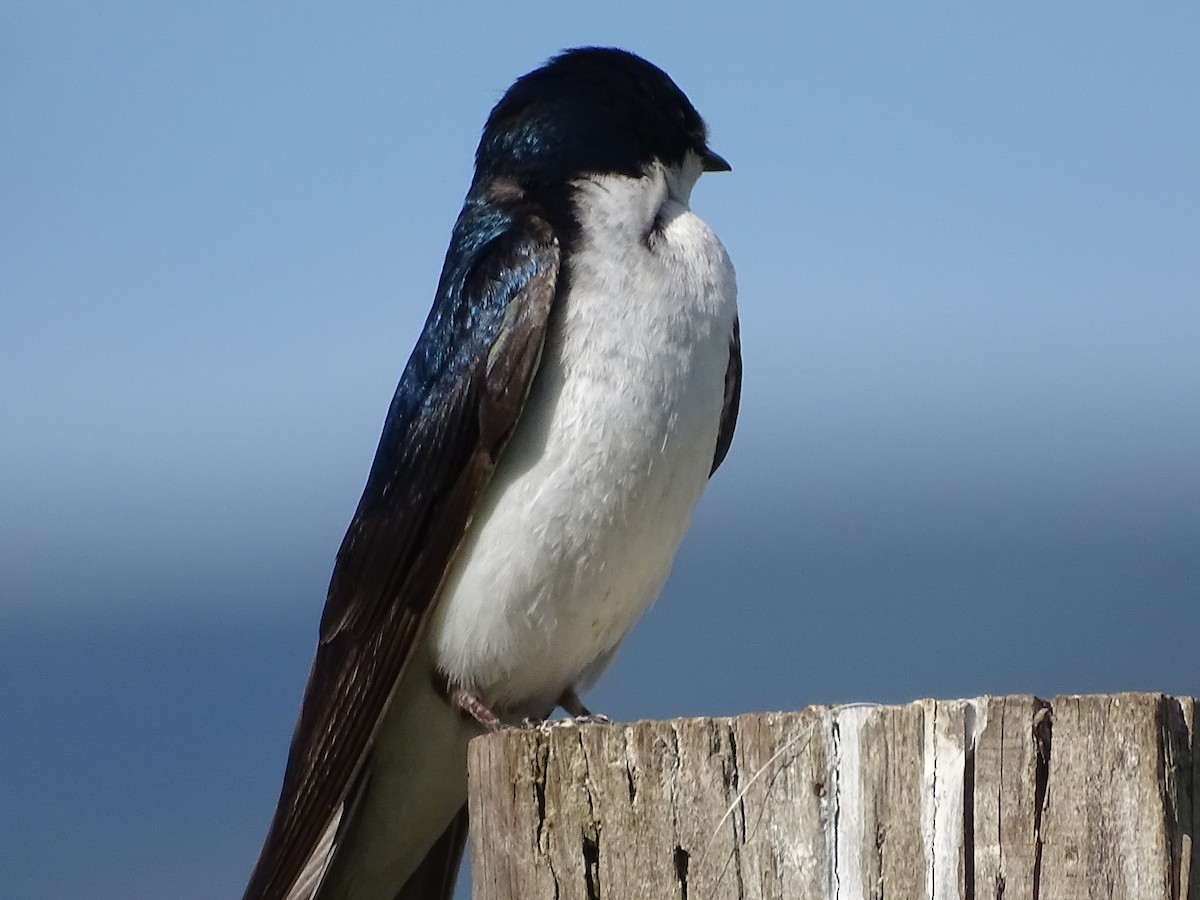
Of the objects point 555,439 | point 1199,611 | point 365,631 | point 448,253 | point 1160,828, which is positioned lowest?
point 1160,828

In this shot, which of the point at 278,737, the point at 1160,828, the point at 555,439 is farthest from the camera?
the point at 278,737

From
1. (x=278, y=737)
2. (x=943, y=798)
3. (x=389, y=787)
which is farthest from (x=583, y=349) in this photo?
(x=278, y=737)

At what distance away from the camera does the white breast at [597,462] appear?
407cm

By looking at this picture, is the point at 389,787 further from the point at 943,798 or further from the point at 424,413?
the point at 943,798

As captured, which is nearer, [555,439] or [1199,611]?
[555,439]

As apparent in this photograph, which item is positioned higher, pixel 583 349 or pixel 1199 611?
pixel 1199 611

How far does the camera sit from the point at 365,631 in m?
4.31

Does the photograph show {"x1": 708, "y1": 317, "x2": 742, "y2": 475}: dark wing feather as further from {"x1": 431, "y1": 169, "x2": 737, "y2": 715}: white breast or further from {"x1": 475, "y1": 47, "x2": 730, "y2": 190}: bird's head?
{"x1": 475, "y1": 47, "x2": 730, "y2": 190}: bird's head

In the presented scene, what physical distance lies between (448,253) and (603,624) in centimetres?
104

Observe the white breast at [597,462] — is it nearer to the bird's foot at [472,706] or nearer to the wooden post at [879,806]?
the bird's foot at [472,706]

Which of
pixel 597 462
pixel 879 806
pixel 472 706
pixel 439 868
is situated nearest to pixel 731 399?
pixel 597 462

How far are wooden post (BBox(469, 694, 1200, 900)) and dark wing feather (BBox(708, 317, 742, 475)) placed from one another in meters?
1.60

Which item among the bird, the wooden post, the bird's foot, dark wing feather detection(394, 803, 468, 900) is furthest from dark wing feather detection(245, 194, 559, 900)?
the wooden post

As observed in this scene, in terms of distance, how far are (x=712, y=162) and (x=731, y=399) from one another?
678 millimetres
